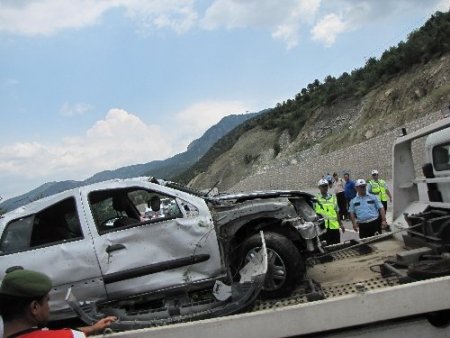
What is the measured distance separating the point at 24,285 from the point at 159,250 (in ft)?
9.46

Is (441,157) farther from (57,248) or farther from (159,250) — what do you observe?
(57,248)

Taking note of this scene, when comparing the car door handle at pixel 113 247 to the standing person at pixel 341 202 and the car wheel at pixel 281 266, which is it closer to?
the car wheel at pixel 281 266

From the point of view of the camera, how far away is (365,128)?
43750 mm

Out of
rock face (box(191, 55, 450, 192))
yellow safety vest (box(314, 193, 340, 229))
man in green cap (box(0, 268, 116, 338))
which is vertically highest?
rock face (box(191, 55, 450, 192))

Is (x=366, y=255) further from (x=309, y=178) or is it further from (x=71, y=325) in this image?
(x=309, y=178)

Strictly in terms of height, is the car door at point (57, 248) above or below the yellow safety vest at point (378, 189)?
above

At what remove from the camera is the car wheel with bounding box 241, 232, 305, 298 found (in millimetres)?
5297

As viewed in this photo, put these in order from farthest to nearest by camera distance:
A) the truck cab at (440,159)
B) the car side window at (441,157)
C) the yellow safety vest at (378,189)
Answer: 1. the yellow safety vest at (378,189)
2. the car side window at (441,157)
3. the truck cab at (440,159)

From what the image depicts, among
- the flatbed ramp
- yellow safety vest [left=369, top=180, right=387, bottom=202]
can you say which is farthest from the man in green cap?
yellow safety vest [left=369, top=180, right=387, bottom=202]

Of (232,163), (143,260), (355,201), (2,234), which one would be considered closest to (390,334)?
(143,260)

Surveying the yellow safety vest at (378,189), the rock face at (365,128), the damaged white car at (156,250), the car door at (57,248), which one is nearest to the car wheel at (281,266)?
the damaged white car at (156,250)

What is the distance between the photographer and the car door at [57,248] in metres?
5.17

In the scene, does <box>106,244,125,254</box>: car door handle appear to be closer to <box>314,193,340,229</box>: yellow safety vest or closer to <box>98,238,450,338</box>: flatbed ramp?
<box>98,238,450,338</box>: flatbed ramp

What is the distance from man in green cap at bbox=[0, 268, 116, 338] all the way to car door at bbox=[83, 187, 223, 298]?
2.76m
